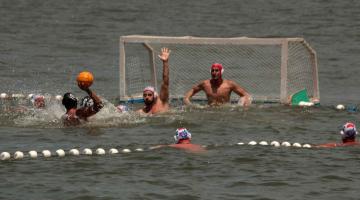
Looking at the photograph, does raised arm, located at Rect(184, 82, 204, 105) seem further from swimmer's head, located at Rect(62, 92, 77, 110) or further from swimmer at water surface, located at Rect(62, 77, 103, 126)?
swimmer's head, located at Rect(62, 92, 77, 110)

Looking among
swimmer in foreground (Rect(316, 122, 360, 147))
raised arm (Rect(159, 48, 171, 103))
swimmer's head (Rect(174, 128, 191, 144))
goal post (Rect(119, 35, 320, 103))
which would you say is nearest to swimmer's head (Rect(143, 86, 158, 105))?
raised arm (Rect(159, 48, 171, 103))

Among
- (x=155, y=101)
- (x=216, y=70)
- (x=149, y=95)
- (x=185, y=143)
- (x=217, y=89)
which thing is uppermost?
(x=216, y=70)

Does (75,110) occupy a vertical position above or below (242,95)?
below

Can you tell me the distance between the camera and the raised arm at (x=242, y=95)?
22.7 meters

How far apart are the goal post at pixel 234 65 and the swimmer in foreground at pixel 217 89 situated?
0.81 meters

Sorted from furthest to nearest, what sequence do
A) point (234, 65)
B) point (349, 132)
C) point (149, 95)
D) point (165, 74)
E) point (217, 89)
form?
1. point (234, 65)
2. point (217, 89)
3. point (149, 95)
4. point (165, 74)
5. point (349, 132)

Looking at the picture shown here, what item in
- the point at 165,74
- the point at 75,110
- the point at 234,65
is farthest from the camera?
the point at 234,65

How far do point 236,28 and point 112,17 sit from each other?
532cm

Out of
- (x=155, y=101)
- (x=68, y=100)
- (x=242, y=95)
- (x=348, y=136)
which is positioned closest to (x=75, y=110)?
(x=68, y=100)

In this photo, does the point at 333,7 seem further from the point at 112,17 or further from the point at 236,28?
the point at 112,17

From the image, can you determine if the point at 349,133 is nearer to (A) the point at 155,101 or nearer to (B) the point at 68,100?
(A) the point at 155,101

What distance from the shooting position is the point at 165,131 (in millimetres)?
19828

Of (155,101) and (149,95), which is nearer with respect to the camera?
(149,95)

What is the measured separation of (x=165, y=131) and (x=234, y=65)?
17.7 feet
